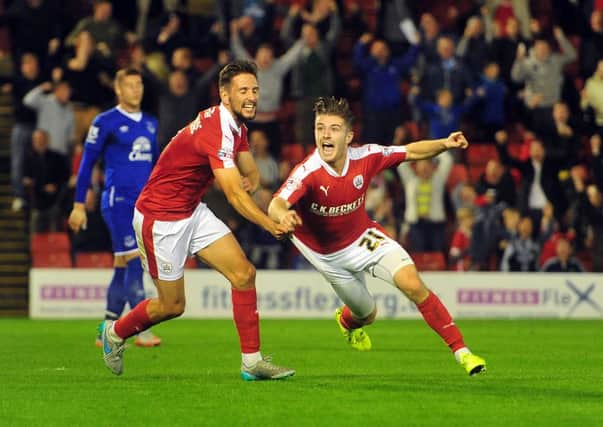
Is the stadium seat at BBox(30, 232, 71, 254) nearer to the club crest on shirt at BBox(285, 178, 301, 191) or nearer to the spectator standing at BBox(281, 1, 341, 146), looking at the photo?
the spectator standing at BBox(281, 1, 341, 146)

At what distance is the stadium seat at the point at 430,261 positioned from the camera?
19.9 m

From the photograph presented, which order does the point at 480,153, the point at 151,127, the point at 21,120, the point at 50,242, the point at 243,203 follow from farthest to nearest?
the point at 480,153, the point at 21,120, the point at 50,242, the point at 151,127, the point at 243,203

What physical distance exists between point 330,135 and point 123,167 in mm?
3764

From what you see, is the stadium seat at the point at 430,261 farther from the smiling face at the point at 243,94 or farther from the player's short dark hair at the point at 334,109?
the smiling face at the point at 243,94

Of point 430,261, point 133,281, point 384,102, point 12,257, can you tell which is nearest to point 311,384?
point 133,281

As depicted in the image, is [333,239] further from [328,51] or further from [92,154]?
[328,51]

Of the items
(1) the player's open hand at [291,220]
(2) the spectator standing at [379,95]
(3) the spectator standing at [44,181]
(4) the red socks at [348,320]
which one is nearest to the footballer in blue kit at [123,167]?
(4) the red socks at [348,320]

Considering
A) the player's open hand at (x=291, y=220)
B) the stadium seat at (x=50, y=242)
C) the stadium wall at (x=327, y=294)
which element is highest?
the player's open hand at (x=291, y=220)

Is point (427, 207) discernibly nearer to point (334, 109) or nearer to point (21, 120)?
point (21, 120)

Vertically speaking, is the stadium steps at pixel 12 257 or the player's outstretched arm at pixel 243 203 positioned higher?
the player's outstretched arm at pixel 243 203

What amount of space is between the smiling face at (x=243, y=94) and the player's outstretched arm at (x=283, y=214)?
646 mm

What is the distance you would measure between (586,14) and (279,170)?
6362 mm

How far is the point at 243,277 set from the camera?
31.1 feet

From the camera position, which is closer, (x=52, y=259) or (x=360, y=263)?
(x=360, y=263)
